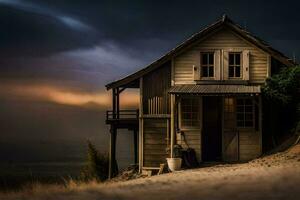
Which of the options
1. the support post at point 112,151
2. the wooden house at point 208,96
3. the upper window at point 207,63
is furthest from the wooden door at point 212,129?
the support post at point 112,151

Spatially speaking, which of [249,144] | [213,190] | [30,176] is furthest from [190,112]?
[30,176]

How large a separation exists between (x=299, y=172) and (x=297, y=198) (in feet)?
20.7

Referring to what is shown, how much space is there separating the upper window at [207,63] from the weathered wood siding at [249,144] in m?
3.31

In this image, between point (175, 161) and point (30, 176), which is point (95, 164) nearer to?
point (175, 161)

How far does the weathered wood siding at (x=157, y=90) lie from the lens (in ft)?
98.6

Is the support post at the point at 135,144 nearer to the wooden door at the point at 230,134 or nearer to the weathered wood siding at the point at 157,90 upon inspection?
the weathered wood siding at the point at 157,90

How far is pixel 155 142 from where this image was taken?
98.5 ft

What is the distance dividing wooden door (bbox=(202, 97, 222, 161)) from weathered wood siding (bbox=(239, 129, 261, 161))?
150 centimetres

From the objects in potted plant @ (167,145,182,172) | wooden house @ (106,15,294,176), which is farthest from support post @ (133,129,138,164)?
potted plant @ (167,145,182,172)

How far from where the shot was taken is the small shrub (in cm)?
3384

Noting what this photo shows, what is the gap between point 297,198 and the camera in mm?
14312

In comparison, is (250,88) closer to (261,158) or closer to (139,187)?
(261,158)

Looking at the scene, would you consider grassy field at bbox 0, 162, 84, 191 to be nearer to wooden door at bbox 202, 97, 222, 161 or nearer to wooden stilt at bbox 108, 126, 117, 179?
wooden stilt at bbox 108, 126, 117, 179

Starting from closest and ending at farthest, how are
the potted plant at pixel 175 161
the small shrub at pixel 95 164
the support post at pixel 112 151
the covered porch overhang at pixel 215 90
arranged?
1. the potted plant at pixel 175 161
2. the covered porch overhang at pixel 215 90
3. the support post at pixel 112 151
4. the small shrub at pixel 95 164
